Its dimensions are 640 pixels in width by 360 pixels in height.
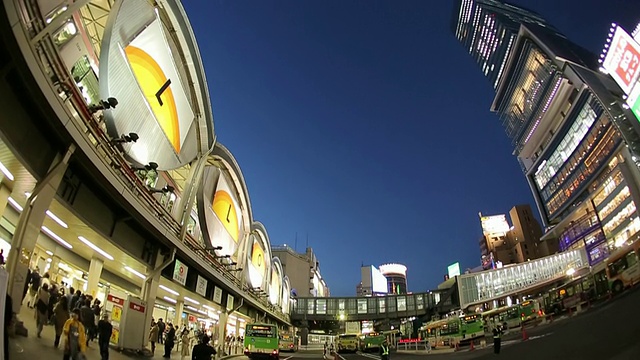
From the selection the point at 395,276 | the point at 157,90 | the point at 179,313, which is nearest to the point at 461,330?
the point at 179,313

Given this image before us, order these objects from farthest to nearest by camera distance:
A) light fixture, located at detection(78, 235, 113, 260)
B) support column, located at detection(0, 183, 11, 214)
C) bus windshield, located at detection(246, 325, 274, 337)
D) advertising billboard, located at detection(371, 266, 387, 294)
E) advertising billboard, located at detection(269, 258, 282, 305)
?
advertising billboard, located at detection(371, 266, 387, 294) < advertising billboard, located at detection(269, 258, 282, 305) < bus windshield, located at detection(246, 325, 274, 337) < light fixture, located at detection(78, 235, 113, 260) < support column, located at detection(0, 183, 11, 214)

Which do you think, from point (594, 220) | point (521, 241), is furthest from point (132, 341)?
point (521, 241)

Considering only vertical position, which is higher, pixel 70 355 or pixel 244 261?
pixel 244 261

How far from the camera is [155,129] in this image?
1934 cm

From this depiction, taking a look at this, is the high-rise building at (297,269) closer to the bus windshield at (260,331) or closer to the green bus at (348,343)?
the green bus at (348,343)

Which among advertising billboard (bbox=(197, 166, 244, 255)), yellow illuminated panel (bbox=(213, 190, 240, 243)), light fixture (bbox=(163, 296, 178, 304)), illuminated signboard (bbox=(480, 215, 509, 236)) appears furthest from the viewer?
illuminated signboard (bbox=(480, 215, 509, 236))

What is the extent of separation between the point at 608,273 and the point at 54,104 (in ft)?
132

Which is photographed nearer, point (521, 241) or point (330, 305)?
point (330, 305)

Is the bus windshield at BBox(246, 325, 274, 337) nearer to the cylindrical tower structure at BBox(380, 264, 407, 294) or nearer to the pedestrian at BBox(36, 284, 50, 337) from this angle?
the pedestrian at BBox(36, 284, 50, 337)

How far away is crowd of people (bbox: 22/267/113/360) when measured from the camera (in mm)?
9859

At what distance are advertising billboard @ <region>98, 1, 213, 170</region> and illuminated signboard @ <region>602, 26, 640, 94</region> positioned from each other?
48.1m

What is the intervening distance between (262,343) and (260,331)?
42.2 inches

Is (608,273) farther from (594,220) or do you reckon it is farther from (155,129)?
(594,220)

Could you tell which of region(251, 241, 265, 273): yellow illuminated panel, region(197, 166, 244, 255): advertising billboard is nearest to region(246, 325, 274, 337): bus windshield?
region(197, 166, 244, 255): advertising billboard
